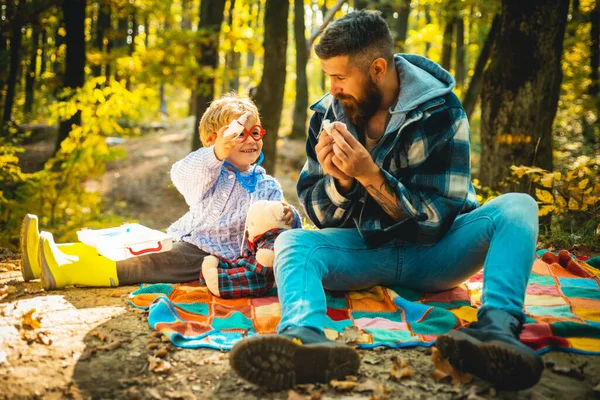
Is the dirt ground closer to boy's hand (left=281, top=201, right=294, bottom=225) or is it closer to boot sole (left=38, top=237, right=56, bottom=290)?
boot sole (left=38, top=237, right=56, bottom=290)

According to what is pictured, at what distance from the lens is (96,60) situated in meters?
9.09

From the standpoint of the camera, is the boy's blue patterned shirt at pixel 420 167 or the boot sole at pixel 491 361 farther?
the boy's blue patterned shirt at pixel 420 167

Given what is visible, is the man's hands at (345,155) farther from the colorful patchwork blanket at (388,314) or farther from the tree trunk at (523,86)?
the tree trunk at (523,86)

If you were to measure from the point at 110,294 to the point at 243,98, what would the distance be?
155cm

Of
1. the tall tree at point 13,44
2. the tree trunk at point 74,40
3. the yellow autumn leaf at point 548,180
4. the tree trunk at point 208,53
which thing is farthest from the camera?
the tree trunk at point 208,53

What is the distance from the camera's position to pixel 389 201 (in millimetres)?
2469

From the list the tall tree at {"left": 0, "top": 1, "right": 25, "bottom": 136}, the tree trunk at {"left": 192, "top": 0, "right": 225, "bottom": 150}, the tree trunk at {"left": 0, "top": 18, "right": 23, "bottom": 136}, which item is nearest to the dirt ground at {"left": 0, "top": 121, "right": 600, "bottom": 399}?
the tree trunk at {"left": 192, "top": 0, "right": 225, "bottom": 150}

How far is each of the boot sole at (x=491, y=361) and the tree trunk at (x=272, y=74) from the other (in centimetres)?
431

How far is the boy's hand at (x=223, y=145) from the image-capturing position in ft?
9.93

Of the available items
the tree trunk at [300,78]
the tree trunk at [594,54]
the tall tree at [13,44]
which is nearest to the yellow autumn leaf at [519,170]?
the tall tree at [13,44]

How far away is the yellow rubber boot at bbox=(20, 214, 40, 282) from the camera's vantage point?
2959 millimetres

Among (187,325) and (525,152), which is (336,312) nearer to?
(187,325)

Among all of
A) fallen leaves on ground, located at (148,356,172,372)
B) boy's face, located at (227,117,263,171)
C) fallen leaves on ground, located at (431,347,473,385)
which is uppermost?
boy's face, located at (227,117,263,171)

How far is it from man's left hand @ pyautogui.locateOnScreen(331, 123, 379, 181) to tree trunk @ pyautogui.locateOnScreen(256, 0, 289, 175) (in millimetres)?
3694
